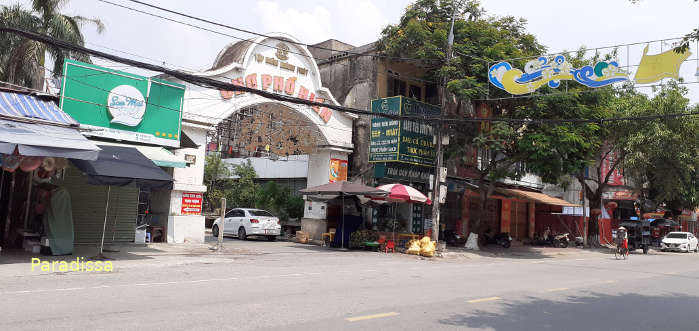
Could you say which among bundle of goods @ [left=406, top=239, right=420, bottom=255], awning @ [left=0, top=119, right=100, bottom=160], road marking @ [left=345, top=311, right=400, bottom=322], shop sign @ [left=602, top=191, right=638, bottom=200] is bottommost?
road marking @ [left=345, top=311, right=400, bottom=322]

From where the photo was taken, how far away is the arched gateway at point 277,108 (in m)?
19.2

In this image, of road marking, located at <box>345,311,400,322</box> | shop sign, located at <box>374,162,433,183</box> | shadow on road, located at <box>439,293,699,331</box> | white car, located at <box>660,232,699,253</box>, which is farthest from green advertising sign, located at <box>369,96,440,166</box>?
white car, located at <box>660,232,699,253</box>

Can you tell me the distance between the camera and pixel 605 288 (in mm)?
12086

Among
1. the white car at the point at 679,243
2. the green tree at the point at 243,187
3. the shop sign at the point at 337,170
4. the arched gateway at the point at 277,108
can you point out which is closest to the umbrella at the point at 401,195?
the shop sign at the point at 337,170

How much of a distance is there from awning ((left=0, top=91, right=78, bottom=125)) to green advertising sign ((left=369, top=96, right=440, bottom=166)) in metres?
13.0

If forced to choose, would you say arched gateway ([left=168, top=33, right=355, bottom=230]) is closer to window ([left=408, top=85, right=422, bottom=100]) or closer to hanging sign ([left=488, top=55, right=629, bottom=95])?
window ([left=408, top=85, right=422, bottom=100])

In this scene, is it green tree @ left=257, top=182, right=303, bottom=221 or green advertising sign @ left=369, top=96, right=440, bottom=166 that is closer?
green advertising sign @ left=369, top=96, right=440, bottom=166

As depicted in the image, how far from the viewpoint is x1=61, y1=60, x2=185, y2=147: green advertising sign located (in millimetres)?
14984

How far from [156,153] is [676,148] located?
26.2 meters

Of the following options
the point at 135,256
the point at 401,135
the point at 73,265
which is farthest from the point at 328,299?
the point at 401,135

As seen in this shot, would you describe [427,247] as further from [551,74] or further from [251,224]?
[251,224]

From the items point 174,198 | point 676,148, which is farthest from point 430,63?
point 676,148

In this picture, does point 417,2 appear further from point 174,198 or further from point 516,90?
point 174,198

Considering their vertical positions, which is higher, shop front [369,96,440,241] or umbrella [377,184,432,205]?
shop front [369,96,440,241]
